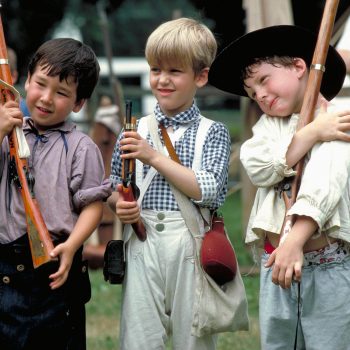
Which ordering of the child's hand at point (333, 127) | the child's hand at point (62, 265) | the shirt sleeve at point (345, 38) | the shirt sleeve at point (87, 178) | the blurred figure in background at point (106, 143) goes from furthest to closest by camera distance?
the blurred figure in background at point (106, 143) → the shirt sleeve at point (345, 38) → the shirt sleeve at point (87, 178) → the child's hand at point (62, 265) → the child's hand at point (333, 127)

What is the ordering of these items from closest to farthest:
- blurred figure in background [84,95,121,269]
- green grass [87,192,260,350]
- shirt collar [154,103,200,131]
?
1. shirt collar [154,103,200,131]
2. green grass [87,192,260,350]
3. blurred figure in background [84,95,121,269]

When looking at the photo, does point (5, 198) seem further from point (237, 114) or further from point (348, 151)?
point (237, 114)

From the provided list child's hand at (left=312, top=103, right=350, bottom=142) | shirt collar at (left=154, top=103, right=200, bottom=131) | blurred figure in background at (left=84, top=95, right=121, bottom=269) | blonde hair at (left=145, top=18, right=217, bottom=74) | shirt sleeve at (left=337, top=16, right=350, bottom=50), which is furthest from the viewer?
blurred figure in background at (left=84, top=95, right=121, bottom=269)

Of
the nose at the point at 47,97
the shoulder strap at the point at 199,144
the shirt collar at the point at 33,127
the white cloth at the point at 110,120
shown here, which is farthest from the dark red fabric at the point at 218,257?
the white cloth at the point at 110,120

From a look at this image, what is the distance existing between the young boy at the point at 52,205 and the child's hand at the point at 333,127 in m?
0.97

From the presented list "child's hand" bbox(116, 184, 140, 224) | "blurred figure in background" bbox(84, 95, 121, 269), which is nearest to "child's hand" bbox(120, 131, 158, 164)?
"child's hand" bbox(116, 184, 140, 224)

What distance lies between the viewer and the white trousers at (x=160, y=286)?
13.9ft

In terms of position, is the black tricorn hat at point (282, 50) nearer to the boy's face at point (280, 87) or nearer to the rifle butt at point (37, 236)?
the boy's face at point (280, 87)

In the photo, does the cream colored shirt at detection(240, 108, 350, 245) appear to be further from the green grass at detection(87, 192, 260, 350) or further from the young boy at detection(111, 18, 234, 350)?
the green grass at detection(87, 192, 260, 350)

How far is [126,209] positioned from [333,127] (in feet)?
3.09

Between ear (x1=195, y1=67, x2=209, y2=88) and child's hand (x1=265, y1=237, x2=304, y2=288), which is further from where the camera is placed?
ear (x1=195, y1=67, x2=209, y2=88)

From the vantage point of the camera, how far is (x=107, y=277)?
4.30 m

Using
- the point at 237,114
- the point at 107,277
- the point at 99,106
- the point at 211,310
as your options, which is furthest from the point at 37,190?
the point at 237,114

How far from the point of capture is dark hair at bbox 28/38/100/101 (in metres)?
4.21
